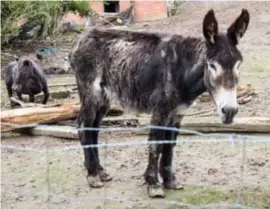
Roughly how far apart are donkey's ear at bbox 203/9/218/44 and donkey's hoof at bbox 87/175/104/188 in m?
1.89

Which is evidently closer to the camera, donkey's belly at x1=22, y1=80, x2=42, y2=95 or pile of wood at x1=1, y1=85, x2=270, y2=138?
pile of wood at x1=1, y1=85, x2=270, y2=138

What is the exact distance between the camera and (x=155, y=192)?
5805mm

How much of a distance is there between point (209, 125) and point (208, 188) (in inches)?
64.1

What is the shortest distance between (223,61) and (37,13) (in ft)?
33.2

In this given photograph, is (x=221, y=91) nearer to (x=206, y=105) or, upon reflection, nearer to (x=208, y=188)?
(x=208, y=188)

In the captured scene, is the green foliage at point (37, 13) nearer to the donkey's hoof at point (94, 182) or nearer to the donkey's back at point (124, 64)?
the donkey's back at point (124, 64)

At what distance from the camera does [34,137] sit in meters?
7.93

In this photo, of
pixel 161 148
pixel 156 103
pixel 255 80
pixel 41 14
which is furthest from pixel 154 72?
pixel 41 14

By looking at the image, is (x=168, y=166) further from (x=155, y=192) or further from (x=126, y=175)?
(x=126, y=175)

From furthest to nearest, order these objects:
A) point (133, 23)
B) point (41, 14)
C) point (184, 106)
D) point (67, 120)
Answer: point (133, 23) → point (41, 14) → point (67, 120) → point (184, 106)

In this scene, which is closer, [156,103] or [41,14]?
[156,103]

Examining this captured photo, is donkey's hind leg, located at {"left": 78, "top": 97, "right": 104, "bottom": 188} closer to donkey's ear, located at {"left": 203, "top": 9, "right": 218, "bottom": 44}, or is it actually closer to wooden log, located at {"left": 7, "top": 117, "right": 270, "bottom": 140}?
wooden log, located at {"left": 7, "top": 117, "right": 270, "bottom": 140}

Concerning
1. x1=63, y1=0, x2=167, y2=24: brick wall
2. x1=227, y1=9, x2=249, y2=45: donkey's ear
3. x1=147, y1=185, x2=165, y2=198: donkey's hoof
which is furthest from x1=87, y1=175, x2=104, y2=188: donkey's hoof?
x1=63, y1=0, x2=167, y2=24: brick wall

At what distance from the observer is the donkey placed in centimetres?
511
